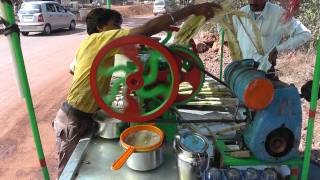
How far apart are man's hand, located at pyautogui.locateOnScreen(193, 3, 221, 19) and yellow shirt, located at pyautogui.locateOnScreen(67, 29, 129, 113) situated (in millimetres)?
524

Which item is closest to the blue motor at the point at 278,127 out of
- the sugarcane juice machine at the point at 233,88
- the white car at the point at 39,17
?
the sugarcane juice machine at the point at 233,88

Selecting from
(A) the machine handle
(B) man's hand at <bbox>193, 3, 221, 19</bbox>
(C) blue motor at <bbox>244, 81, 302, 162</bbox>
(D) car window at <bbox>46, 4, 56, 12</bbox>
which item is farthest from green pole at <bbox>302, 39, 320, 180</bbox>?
(D) car window at <bbox>46, 4, 56, 12</bbox>

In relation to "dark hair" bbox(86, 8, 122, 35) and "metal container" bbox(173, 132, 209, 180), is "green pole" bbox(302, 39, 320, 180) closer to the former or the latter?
"metal container" bbox(173, 132, 209, 180)

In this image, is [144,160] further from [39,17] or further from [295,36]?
[39,17]

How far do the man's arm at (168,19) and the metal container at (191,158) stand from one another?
0.60m

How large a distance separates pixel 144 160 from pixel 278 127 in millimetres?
695

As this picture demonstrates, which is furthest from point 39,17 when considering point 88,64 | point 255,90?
point 255,90

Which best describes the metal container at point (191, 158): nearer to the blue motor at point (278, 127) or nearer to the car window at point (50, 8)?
the blue motor at point (278, 127)

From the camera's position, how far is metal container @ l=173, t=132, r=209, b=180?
175cm

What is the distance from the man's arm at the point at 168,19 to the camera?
1.95m

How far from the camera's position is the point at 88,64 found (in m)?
2.31

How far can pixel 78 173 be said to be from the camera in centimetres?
199

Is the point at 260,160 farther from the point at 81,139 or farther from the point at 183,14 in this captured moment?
the point at 81,139

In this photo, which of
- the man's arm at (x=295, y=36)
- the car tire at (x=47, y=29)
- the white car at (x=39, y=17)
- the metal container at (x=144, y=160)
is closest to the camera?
the metal container at (x=144, y=160)
